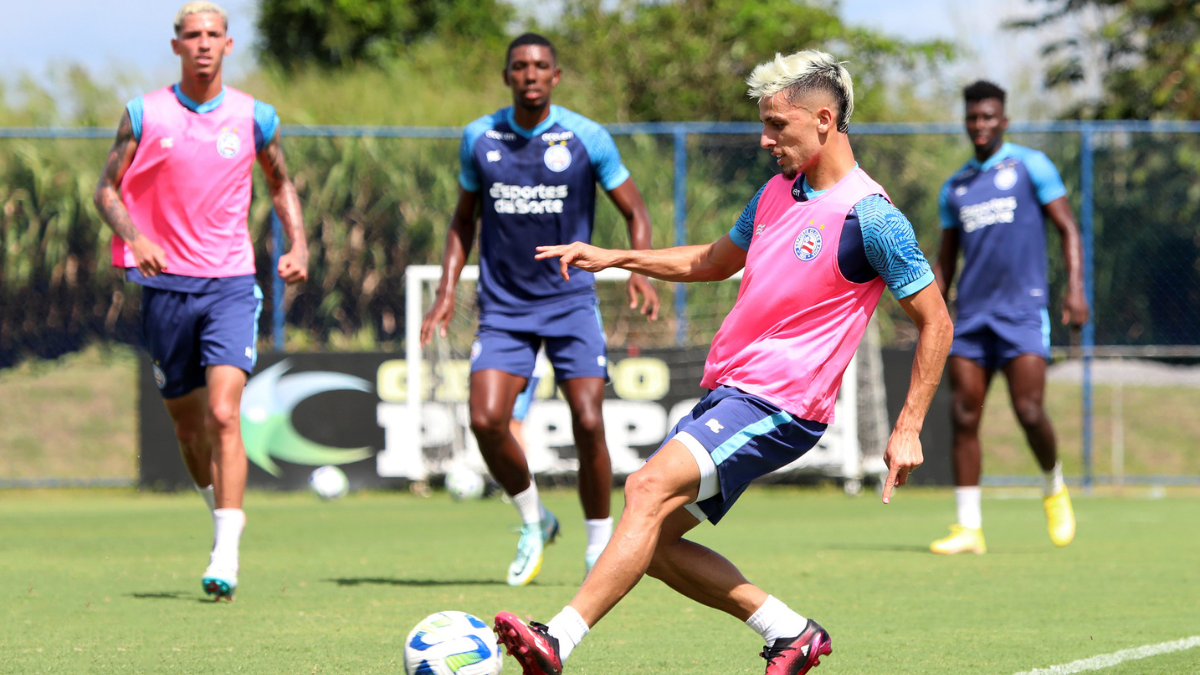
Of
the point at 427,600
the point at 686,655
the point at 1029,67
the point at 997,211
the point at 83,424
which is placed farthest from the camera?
the point at 1029,67

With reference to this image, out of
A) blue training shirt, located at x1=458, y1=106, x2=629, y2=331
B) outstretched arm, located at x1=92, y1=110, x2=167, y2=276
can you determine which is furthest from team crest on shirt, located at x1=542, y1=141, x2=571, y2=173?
outstretched arm, located at x1=92, y1=110, x2=167, y2=276

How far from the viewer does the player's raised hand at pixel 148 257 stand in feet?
19.7

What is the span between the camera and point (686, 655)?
16.3ft

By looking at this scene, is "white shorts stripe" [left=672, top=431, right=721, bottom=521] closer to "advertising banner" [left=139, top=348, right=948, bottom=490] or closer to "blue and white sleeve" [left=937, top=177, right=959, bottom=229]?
"blue and white sleeve" [left=937, top=177, right=959, bottom=229]

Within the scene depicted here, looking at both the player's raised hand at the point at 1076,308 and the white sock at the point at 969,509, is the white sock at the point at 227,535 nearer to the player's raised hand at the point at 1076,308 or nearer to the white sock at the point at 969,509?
the white sock at the point at 969,509

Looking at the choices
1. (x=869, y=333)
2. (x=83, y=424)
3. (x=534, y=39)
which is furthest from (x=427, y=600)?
(x=83, y=424)

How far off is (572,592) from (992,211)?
12.0ft

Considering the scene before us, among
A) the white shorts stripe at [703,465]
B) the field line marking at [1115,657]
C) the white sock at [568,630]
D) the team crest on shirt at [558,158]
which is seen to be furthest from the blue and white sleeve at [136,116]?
the field line marking at [1115,657]

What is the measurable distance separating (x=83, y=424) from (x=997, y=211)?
1049 cm

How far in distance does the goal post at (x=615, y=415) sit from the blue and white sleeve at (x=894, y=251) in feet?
28.6

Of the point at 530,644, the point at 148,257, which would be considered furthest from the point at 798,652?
the point at 148,257

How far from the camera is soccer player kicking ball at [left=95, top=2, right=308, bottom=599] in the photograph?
638 centimetres

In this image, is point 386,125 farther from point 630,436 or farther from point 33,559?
point 33,559

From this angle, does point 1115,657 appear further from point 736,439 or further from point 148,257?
point 148,257
